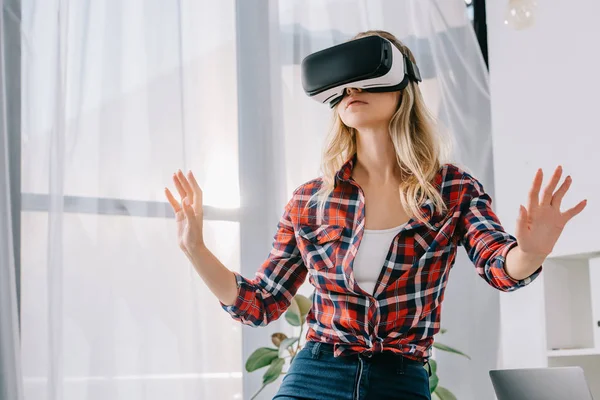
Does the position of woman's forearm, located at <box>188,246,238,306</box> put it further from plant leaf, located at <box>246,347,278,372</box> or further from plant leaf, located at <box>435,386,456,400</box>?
plant leaf, located at <box>435,386,456,400</box>

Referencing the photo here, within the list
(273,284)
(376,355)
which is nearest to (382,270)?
(376,355)

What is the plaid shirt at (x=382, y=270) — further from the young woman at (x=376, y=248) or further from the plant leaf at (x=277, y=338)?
the plant leaf at (x=277, y=338)

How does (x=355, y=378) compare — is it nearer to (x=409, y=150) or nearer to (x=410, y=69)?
(x=409, y=150)

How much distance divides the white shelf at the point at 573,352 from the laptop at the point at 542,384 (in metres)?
0.67

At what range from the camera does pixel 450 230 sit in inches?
60.2

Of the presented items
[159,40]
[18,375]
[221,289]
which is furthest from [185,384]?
[159,40]

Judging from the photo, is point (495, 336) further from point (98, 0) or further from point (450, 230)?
point (98, 0)

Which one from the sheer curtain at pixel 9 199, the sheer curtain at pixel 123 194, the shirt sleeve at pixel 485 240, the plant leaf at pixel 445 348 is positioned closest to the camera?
the shirt sleeve at pixel 485 240

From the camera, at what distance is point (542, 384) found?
5.24 feet

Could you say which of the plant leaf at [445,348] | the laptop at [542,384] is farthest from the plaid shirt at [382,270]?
the plant leaf at [445,348]

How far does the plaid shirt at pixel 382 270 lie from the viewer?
4.77 ft

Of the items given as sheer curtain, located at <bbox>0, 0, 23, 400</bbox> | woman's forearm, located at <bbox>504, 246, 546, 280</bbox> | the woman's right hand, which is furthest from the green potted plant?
woman's forearm, located at <bbox>504, 246, 546, 280</bbox>

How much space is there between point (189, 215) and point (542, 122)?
1.51 m

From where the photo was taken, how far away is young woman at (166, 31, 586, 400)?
55.7 inches
